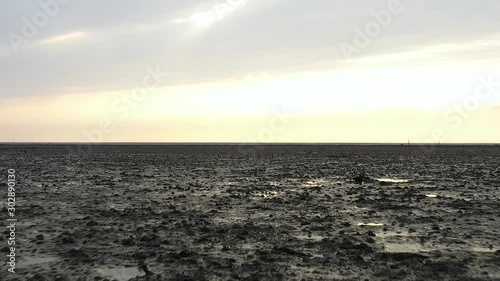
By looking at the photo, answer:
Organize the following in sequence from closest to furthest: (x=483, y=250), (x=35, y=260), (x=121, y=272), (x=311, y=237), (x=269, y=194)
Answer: (x=121, y=272) → (x=35, y=260) → (x=483, y=250) → (x=311, y=237) → (x=269, y=194)

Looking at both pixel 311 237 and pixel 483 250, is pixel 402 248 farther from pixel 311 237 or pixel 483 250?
pixel 311 237

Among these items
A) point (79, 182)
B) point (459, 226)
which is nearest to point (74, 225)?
point (459, 226)

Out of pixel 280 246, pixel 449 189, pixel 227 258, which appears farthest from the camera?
pixel 449 189

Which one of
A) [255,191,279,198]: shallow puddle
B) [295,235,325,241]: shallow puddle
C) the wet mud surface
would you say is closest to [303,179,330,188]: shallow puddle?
the wet mud surface

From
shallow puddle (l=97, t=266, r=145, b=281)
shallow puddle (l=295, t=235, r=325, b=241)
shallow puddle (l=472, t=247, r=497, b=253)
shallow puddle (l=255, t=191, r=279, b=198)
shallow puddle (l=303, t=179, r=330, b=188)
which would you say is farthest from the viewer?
shallow puddle (l=303, t=179, r=330, b=188)

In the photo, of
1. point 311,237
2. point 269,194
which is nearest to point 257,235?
point 311,237

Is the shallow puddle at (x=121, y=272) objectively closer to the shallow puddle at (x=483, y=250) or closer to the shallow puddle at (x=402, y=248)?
the shallow puddle at (x=402, y=248)

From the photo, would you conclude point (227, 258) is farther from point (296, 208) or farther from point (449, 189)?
point (449, 189)

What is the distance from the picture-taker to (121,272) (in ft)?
36.3

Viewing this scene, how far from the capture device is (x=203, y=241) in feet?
47.8

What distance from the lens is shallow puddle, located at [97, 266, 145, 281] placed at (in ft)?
35.0

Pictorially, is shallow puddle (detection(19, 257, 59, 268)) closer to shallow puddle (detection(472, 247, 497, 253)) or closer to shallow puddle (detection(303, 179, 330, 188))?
shallow puddle (detection(472, 247, 497, 253))

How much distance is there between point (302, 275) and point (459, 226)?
954 cm

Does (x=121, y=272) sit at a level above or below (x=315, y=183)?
below
